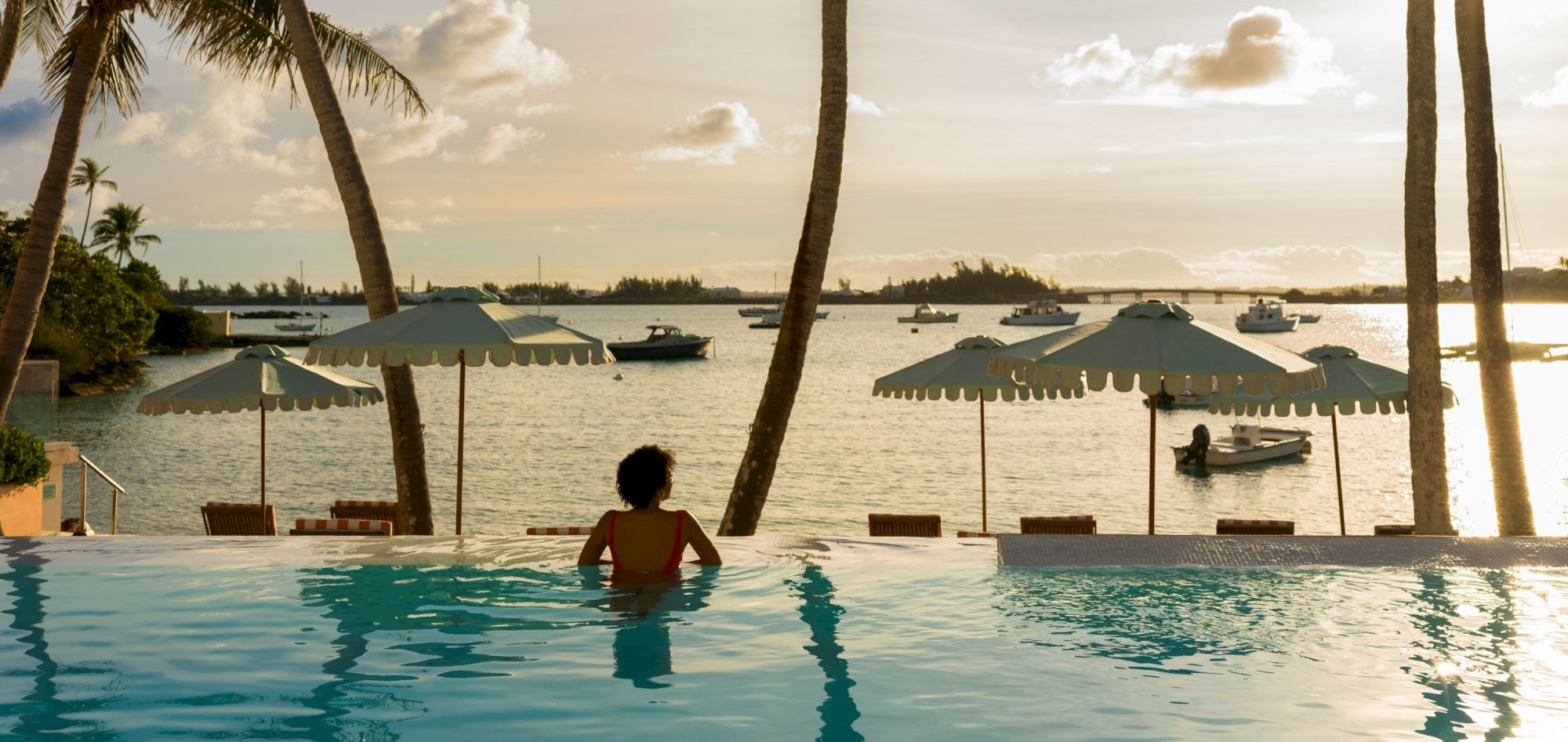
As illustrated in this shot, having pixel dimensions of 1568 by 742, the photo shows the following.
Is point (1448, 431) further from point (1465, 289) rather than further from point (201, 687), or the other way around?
point (1465, 289)

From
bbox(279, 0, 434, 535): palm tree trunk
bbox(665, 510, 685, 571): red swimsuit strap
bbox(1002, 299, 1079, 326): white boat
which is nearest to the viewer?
bbox(665, 510, 685, 571): red swimsuit strap

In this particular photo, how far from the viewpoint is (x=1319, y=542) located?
9781 mm

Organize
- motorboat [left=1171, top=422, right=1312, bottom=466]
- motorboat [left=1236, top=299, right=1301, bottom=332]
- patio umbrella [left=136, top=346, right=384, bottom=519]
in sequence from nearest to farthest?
1. patio umbrella [left=136, top=346, right=384, bottom=519]
2. motorboat [left=1171, top=422, right=1312, bottom=466]
3. motorboat [left=1236, top=299, right=1301, bottom=332]

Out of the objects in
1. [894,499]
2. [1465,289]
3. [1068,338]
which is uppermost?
[1465,289]

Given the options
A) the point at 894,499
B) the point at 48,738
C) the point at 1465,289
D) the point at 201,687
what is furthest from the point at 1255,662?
the point at 1465,289

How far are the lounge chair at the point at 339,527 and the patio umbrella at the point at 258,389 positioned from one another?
7.01ft

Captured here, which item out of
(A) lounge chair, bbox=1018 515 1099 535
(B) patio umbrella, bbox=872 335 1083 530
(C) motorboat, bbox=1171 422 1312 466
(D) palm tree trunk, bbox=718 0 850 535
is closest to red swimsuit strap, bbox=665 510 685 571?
→ (D) palm tree trunk, bbox=718 0 850 535

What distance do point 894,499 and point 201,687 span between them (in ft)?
88.1

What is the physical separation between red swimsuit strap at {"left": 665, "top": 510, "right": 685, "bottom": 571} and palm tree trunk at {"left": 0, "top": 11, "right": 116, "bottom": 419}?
8.50 m

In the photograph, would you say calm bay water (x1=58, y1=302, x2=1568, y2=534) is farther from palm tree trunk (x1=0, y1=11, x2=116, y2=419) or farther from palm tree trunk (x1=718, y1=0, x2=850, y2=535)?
palm tree trunk (x1=0, y1=11, x2=116, y2=419)

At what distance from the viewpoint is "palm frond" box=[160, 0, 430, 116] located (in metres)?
14.9

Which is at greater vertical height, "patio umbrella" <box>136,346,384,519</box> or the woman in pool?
"patio umbrella" <box>136,346,384,519</box>

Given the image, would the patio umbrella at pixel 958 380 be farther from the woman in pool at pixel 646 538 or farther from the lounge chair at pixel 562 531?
the woman in pool at pixel 646 538

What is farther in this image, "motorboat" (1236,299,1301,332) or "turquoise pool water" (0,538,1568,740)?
"motorboat" (1236,299,1301,332)
